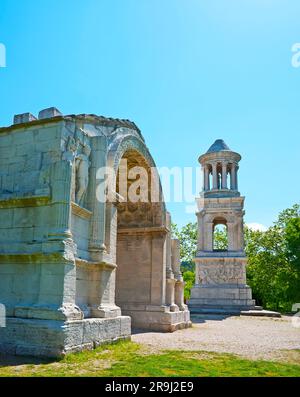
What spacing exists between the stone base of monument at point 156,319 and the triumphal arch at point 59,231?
135 inches

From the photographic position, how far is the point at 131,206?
14.9m

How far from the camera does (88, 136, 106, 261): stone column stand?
376 inches

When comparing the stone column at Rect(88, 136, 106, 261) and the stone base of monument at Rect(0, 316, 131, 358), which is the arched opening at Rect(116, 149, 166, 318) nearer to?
the stone column at Rect(88, 136, 106, 261)

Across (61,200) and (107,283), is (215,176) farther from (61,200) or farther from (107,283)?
(61,200)

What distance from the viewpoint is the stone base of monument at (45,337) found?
24.1 feet

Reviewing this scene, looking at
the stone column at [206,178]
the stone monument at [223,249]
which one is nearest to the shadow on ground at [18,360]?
the stone monument at [223,249]

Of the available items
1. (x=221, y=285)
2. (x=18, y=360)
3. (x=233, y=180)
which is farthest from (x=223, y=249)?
(x=18, y=360)

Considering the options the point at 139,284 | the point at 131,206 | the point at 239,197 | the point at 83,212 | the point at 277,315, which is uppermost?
the point at 239,197

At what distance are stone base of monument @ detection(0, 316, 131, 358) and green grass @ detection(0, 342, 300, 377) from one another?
220mm

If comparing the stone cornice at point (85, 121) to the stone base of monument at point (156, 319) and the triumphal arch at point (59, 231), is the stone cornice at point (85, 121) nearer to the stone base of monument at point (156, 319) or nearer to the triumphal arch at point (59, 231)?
the triumphal arch at point (59, 231)

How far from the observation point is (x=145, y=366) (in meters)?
6.77

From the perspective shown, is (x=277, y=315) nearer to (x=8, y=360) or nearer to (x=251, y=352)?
(x=251, y=352)
